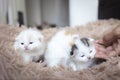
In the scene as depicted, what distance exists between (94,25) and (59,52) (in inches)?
23.8

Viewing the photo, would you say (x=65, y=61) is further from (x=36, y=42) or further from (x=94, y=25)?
(x=94, y=25)

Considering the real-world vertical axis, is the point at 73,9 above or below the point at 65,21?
above

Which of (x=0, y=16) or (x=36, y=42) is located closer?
(x=36, y=42)

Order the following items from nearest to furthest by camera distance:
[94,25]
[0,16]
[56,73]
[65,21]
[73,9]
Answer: [56,73] → [94,25] → [0,16] → [73,9] → [65,21]

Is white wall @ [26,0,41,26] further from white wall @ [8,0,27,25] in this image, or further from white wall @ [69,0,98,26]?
white wall @ [69,0,98,26]

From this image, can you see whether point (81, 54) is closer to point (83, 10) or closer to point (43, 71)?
point (43, 71)

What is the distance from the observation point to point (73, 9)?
6.82 feet

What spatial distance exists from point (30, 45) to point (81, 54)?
226mm

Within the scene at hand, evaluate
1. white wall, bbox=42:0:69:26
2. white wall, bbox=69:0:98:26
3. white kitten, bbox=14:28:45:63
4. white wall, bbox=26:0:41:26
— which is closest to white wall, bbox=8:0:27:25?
white wall, bbox=26:0:41:26

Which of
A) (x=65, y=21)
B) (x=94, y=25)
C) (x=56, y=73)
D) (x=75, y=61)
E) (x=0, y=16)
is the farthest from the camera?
(x=65, y=21)

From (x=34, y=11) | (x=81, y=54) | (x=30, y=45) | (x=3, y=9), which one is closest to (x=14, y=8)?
(x=3, y=9)

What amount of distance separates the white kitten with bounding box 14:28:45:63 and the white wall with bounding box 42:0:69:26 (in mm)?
1490

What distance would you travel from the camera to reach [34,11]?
8.45ft

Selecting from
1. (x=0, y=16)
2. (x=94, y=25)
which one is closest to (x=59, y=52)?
(x=94, y=25)
